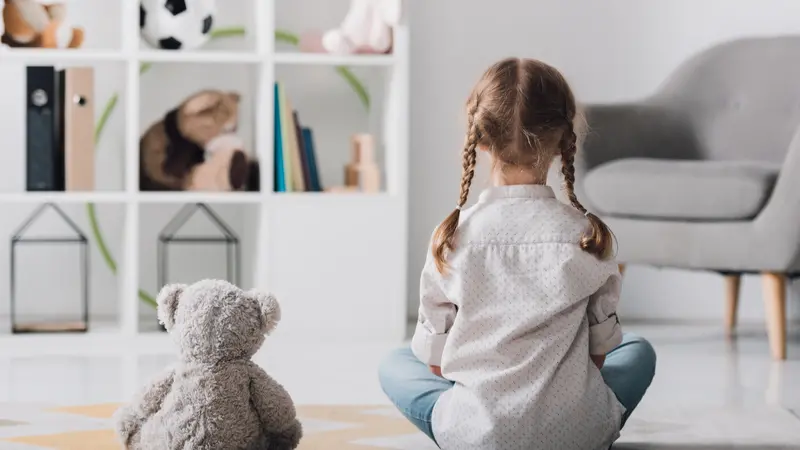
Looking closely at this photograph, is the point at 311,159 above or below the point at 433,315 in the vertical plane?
above

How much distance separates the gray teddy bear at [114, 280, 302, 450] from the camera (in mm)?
1472

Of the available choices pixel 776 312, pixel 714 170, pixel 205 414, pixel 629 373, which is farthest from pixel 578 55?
pixel 205 414

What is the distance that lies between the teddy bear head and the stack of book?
1350 millimetres

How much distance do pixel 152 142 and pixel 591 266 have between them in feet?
5.65

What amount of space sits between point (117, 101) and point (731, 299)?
5.46 ft

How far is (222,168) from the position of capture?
288 centimetres

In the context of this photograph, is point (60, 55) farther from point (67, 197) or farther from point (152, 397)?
point (152, 397)

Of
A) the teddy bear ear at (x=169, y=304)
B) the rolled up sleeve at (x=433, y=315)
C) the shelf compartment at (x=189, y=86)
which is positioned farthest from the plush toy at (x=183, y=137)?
the rolled up sleeve at (x=433, y=315)

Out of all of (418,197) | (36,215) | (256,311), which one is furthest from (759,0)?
(256,311)

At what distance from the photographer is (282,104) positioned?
9.45ft

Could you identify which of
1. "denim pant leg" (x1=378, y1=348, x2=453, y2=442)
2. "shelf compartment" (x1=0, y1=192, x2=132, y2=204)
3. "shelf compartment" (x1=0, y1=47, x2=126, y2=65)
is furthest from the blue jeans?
"shelf compartment" (x1=0, y1=47, x2=126, y2=65)

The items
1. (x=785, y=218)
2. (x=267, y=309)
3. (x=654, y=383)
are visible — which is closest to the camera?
(x=267, y=309)

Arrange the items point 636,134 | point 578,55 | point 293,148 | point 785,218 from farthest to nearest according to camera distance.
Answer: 1. point 578,55
2. point 636,134
3. point 293,148
4. point 785,218

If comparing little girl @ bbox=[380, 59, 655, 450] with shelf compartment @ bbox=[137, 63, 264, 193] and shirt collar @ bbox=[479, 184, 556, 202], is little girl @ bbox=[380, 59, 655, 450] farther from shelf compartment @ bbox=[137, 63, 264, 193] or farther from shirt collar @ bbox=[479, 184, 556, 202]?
shelf compartment @ bbox=[137, 63, 264, 193]
